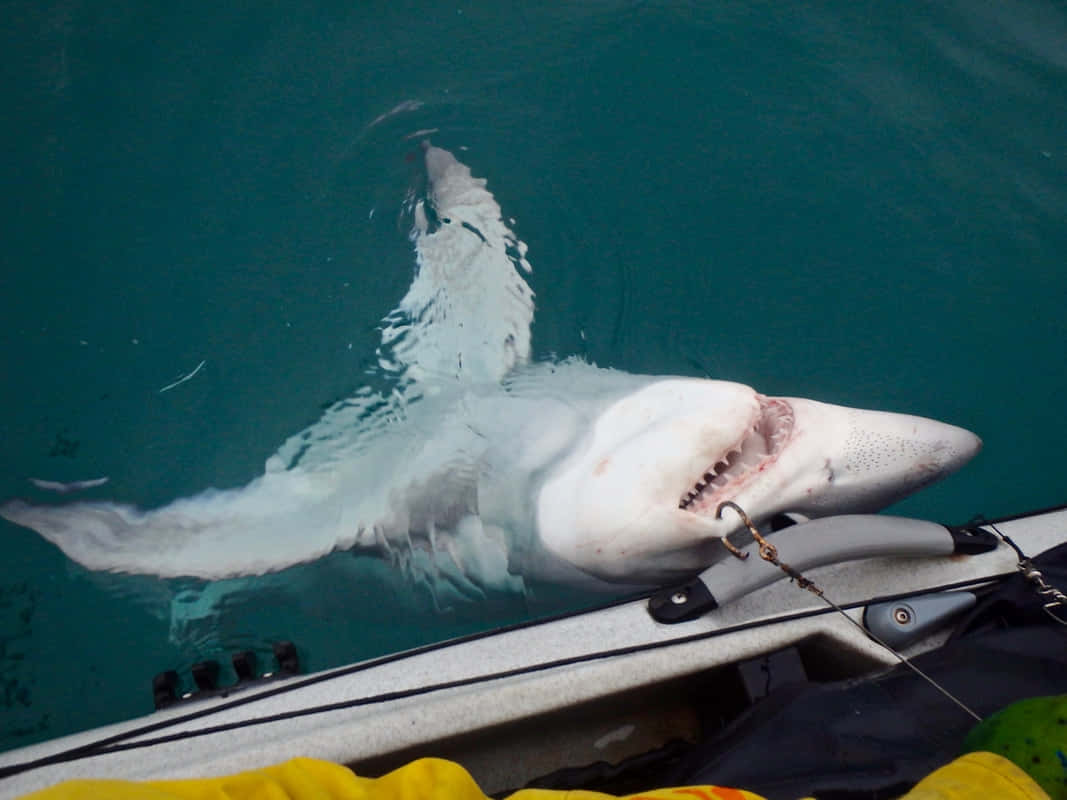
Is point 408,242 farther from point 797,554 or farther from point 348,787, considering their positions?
point 348,787

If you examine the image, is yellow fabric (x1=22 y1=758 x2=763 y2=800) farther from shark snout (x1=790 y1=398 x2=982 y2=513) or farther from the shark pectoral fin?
the shark pectoral fin

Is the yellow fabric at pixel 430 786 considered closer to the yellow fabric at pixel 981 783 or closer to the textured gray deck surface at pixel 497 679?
the yellow fabric at pixel 981 783

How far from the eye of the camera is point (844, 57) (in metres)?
4.64

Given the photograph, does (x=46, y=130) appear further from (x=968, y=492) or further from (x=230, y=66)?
(x=968, y=492)

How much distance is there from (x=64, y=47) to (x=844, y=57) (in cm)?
449

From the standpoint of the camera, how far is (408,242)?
3586 mm

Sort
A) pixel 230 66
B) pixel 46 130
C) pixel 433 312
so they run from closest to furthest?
pixel 433 312
pixel 46 130
pixel 230 66

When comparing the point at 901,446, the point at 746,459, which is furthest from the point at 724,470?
the point at 901,446

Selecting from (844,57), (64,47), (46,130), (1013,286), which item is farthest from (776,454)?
(64,47)

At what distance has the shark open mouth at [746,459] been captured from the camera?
2.11 metres

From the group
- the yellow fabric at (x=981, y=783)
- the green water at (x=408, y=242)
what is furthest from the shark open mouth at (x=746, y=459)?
the yellow fabric at (x=981, y=783)

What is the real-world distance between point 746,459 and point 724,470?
76mm

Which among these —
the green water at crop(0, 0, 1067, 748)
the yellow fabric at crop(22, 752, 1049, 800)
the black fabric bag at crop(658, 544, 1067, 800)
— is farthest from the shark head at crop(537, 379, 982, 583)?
the yellow fabric at crop(22, 752, 1049, 800)

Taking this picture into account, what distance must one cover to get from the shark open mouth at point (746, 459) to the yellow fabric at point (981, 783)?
3.23 ft
